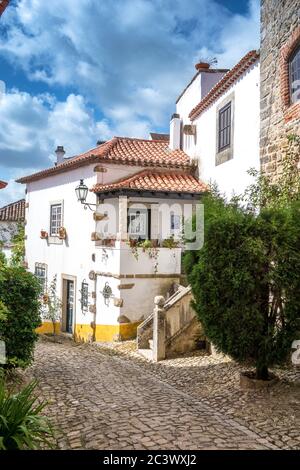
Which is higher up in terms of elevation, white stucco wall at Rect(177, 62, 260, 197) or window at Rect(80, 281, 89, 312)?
white stucco wall at Rect(177, 62, 260, 197)

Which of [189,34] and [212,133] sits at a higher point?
[189,34]

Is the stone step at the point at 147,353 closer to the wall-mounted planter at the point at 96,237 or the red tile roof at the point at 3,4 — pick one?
the wall-mounted planter at the point at 96,237

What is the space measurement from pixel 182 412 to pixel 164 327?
4313 mm

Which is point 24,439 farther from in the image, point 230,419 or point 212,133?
point 212,133

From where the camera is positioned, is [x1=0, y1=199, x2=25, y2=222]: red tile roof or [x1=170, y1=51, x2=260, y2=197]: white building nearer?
[x1=170, y1=51, x2=260, y2=197]: white building

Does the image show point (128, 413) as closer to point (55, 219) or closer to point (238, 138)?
point (238, 138)

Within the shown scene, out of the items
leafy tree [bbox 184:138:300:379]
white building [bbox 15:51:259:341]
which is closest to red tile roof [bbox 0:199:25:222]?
white building [bbox 15:51:259:341]

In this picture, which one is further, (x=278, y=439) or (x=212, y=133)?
(x=212, y=133)

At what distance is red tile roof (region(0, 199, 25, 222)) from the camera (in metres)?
26.2

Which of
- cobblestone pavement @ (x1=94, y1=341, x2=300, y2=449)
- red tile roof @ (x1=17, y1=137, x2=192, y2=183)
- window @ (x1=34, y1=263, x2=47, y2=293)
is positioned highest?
red tile roof @ (x1=17, y1=137, x2=192, y2=183)

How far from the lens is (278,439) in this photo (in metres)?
4.97

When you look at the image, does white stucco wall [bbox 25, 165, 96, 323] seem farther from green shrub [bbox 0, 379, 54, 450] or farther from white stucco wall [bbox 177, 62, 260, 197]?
green shrub [bbox 0, 379, 54, 450]

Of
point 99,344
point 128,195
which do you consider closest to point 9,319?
point 99,344

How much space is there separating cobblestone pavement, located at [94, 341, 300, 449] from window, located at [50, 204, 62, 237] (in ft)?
30.0
